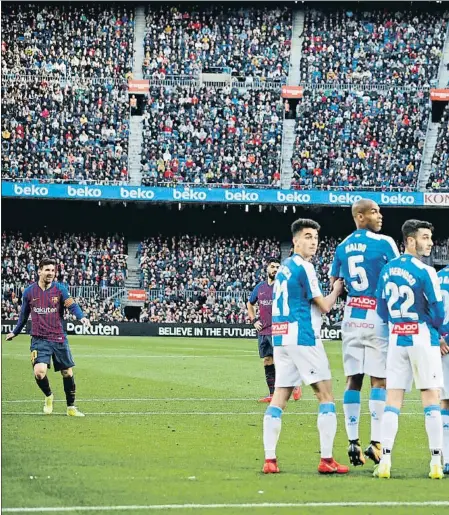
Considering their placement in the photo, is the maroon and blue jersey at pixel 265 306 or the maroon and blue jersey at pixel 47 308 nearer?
the maroon and blue jersey at pixel 47 308

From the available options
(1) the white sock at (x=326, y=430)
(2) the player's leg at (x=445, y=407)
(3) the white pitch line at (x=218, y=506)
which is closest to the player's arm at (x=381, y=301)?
(2) the player's leg at (x=445, y=407)

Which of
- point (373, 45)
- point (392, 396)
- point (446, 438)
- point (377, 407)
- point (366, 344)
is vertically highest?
point (373, 45)

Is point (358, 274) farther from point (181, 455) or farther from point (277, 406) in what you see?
point (181, 455)

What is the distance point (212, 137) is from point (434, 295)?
39753mm

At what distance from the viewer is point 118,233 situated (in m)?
48.4

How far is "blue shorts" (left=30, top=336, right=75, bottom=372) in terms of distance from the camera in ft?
48.3

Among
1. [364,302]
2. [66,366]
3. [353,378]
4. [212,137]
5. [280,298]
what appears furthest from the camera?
[212,137]

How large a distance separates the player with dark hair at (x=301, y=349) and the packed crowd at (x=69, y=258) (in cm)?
3710

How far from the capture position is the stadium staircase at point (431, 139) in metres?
47.6

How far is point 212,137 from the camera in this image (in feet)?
159

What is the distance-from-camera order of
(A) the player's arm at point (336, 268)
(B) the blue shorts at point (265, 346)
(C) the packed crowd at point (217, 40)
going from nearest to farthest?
(A) the player's arm at point (336, 268), (B) the blue shorts at point (265, 346), (C) the packed crowd at point (217, 40)

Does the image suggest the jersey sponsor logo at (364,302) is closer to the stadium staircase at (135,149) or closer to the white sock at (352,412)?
the white sock at (352,412)

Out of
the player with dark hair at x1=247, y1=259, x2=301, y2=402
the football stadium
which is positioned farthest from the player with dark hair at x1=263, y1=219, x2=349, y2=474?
the football stadium

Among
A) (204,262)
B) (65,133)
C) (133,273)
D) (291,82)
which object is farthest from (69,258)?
(291,82)
